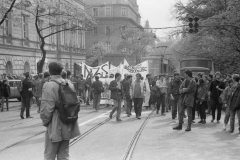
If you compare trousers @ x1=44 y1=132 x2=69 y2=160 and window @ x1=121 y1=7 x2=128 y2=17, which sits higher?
window @ x1=121 y1=7 x2=128 y2=17

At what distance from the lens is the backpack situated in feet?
16.9

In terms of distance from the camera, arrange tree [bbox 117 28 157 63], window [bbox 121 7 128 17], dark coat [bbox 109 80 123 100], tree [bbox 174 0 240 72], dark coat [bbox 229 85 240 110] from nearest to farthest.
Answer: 1. dark coat [bbox 229 85 240 110]
2. dark coat [bbox 109 80 123 100]
3. tree [bbox 174 0 240 72]
4. tree [bbox 117 28 157 63]
5. window [bbox 121 7 128 17]

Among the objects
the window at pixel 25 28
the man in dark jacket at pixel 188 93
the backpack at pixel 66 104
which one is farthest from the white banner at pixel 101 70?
the backpack at pixel 66 104

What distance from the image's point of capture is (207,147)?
27.6ft

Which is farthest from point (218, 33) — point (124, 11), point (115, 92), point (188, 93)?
point (124, 11)

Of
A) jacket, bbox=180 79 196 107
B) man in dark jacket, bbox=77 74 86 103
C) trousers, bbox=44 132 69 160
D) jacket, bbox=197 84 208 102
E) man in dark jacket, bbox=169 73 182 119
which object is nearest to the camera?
trousers, bbox=44 132 69 160

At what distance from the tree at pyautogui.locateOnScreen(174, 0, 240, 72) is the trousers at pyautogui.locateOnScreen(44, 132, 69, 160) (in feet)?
62.7

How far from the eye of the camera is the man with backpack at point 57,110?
16.9 feet

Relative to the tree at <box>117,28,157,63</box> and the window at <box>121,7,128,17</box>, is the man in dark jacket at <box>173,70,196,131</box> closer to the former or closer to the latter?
the tree at <box>117,28,157,63</box>

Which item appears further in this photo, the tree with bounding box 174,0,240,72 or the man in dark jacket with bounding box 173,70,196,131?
the tree with bounding box 174,0,240,72

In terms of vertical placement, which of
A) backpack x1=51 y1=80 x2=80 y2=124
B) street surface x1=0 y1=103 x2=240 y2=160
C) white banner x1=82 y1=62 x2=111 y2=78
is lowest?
street surface x1=0 y1=103 x2=240 y2=160

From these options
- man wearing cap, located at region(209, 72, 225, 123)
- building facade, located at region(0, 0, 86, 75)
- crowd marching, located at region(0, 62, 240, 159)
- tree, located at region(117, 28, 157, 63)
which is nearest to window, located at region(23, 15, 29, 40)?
building facade, located at region(0, 0, 86, 75)

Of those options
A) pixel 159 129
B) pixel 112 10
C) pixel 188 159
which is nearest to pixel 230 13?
pixel 159 129

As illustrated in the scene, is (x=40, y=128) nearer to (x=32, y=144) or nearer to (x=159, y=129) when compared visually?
(x=32, y=144)
